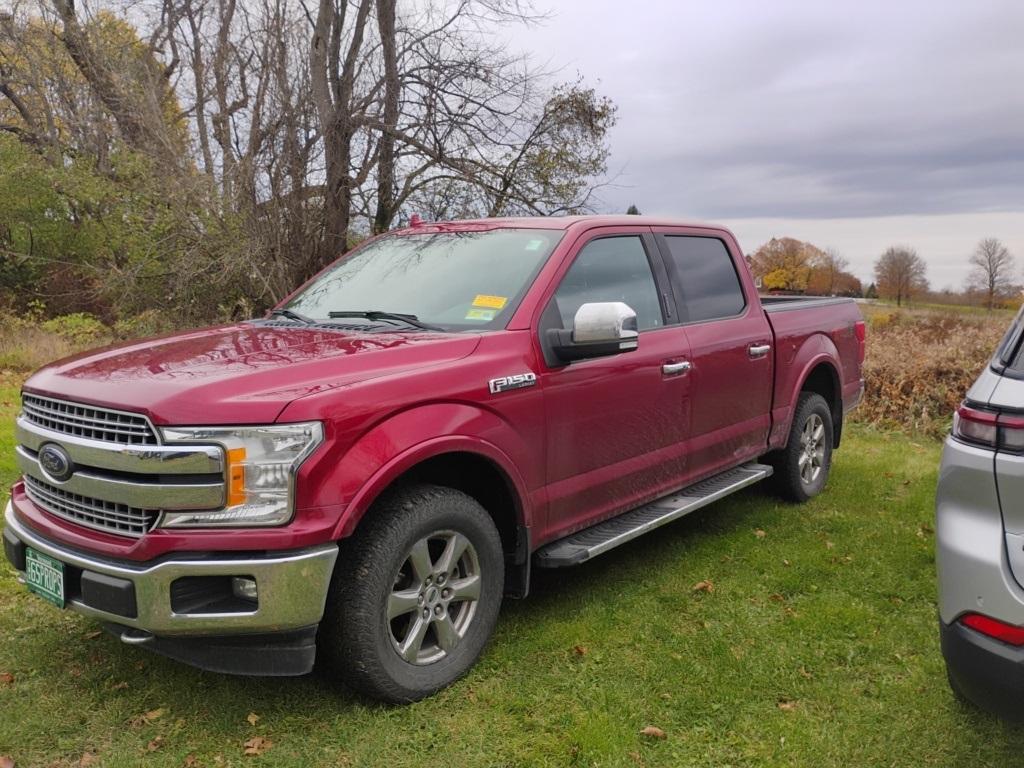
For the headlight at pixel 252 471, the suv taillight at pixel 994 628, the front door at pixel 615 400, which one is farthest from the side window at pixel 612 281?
the suv taillight at pixel 994 628

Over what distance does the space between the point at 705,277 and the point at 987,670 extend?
10.1ft

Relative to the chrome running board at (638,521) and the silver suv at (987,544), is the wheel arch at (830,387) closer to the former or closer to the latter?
the chrome running board at (638,521)

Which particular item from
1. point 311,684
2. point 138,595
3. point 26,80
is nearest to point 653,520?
point 311,684

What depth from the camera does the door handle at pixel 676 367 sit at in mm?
4285

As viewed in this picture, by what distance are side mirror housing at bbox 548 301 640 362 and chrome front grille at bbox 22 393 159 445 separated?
1703mm

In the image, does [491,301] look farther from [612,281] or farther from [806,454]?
[806,454]

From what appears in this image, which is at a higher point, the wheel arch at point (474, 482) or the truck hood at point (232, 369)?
the truck hood at point (232, 369)

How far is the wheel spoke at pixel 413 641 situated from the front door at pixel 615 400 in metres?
0.80

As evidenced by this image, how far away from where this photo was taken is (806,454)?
5.99m

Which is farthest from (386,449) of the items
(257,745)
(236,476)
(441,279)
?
(441,279)

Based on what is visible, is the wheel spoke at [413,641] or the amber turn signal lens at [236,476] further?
the wheel spoke at [413,641]

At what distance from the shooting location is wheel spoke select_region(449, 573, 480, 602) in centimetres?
329

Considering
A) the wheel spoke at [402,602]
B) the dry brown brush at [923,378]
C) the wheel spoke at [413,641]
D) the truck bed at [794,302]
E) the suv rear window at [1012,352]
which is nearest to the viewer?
the suv rear window at [1012,352]

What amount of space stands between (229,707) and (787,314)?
415 cm
